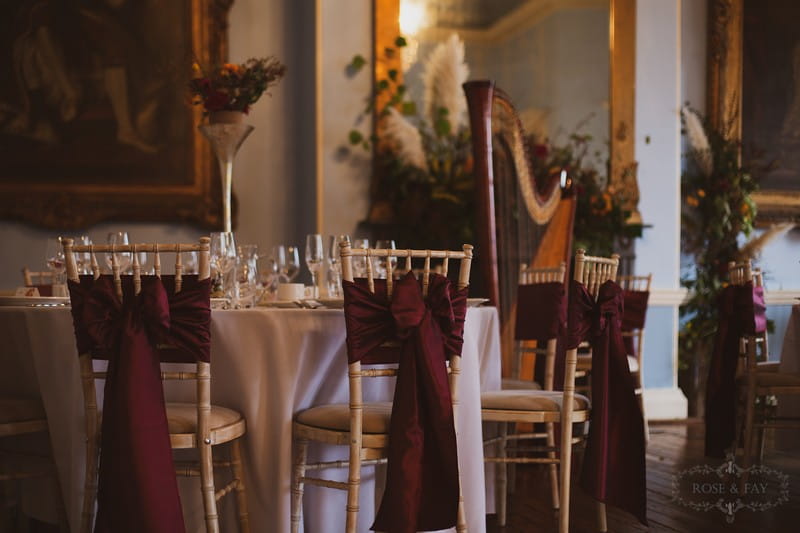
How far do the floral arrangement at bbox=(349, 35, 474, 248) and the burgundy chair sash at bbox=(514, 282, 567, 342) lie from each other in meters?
1.23

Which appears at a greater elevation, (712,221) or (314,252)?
(712,221)

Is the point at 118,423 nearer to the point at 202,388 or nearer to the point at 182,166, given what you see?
the point at 202,388

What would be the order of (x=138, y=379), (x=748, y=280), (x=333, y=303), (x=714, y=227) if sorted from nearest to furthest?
(x=138, y=379), (x=333, y=303), (x=748, y=280), (x=714, y=227)

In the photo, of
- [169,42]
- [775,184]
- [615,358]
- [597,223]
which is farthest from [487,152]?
[775,184]

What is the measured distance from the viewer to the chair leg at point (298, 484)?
2342 millimetres

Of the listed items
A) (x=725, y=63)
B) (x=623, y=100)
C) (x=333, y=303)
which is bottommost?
(x=333, y=303)

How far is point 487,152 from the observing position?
3672 mm

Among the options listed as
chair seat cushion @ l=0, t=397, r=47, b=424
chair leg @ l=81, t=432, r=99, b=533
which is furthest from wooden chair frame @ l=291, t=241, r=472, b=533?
chair seat cushion @ l=0, t=397, r=47, b=424

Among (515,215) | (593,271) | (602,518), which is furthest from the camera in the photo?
(515,215)

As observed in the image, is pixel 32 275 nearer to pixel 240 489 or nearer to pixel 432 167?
pixel 432 167

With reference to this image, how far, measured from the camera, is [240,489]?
2.35m

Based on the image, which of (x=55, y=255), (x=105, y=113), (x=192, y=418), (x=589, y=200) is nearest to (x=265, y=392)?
(x=192, y=418)

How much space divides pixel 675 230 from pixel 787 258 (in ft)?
3.89

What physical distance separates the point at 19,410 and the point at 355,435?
40.1 inches
